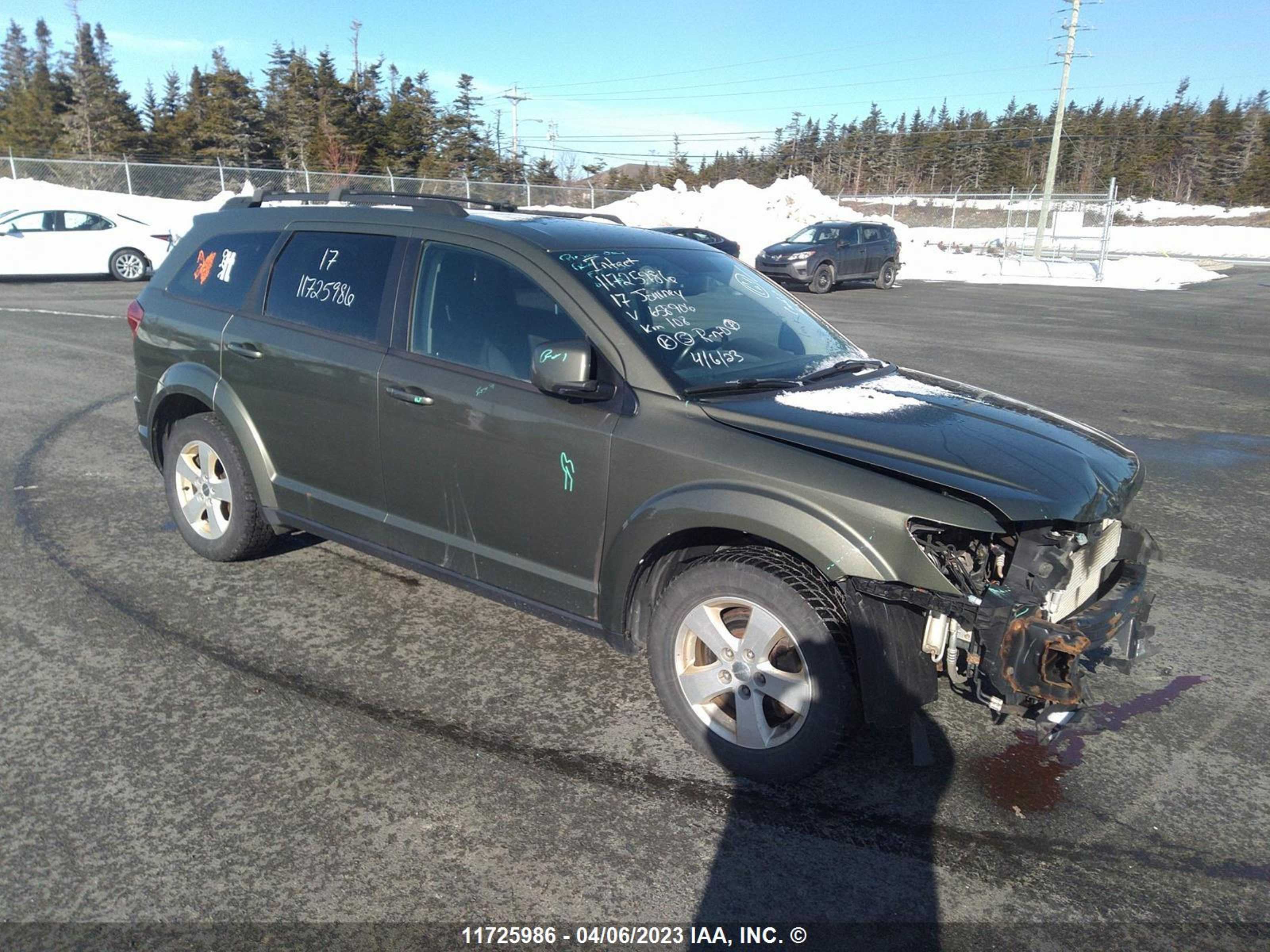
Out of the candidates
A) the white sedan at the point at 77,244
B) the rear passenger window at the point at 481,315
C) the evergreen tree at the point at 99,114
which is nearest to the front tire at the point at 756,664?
the rear passenger window at the point at 481,315

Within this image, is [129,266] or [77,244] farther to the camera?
[129,266]

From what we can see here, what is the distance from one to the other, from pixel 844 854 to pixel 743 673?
2.13ft

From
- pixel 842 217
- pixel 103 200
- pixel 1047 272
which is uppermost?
pixel 842 217

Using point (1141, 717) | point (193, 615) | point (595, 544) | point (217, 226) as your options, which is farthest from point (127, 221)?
point (1141, 717)

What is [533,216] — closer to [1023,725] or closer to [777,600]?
[777,600]

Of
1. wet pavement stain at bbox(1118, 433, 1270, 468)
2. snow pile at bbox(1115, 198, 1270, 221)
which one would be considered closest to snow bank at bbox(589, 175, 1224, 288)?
wet pavement stain at bbox(1118, 433, 1270, 468)

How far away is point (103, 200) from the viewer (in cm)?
2919

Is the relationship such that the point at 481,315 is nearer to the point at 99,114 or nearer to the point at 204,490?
the point at 204,490

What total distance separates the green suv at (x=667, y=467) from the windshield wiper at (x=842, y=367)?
0.06ft

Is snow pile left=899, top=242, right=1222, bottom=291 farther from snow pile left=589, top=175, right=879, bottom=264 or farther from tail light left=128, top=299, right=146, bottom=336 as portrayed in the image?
tail light left=128, top=299, right=146, bottom=336

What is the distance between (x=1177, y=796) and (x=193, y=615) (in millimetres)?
4111

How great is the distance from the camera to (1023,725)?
3699 millimetres

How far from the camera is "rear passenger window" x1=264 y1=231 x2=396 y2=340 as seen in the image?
427 cm

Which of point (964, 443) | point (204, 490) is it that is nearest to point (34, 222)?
point (204, 490)
